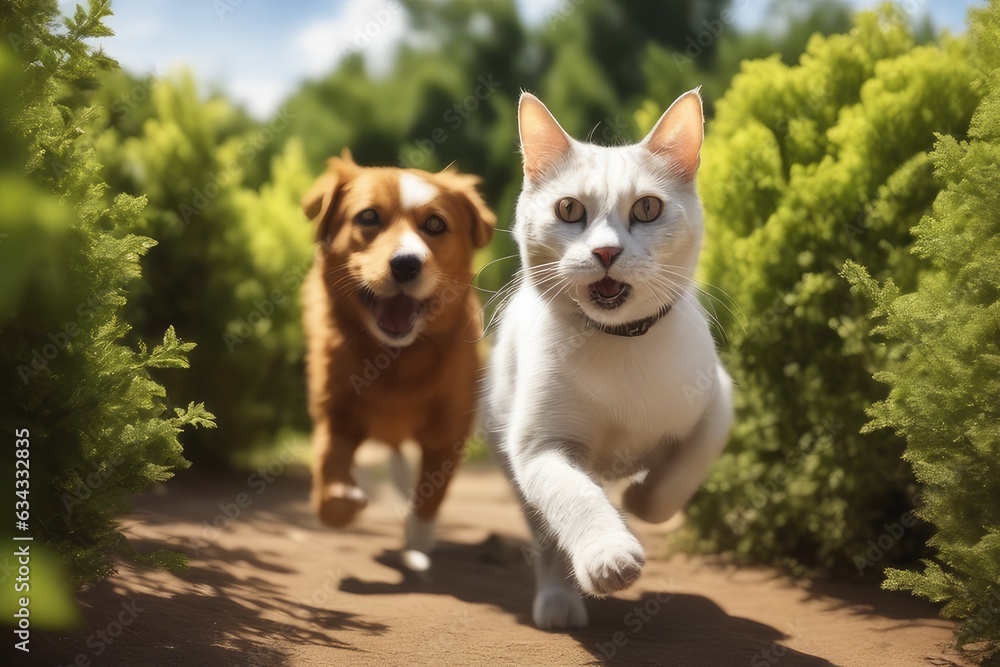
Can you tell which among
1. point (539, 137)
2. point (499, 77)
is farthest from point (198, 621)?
point (499, 77)

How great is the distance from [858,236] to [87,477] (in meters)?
3.19

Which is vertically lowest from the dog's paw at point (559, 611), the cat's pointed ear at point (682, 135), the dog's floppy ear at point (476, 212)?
the dog's paw at point (559, 611)

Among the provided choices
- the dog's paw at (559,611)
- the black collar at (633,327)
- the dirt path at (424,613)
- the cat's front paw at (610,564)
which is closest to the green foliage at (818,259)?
the dirt path at (424,613)

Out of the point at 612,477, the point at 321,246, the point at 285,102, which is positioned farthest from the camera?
the point at 285,102

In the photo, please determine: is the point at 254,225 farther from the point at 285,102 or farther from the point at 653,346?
the point at 653,346

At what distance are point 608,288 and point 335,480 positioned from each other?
149cm

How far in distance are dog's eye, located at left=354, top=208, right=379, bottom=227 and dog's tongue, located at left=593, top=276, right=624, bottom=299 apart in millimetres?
1090

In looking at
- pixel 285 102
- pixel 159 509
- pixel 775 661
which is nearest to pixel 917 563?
pixel 775 661

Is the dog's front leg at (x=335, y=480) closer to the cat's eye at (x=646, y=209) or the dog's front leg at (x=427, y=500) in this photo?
the dog's front leg at (x=427, y=500)

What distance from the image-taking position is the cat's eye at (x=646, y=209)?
9.82 feet

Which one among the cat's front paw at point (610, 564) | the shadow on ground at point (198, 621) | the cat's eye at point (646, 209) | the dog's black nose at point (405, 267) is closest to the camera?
the cat's front paw at point (610, 564)

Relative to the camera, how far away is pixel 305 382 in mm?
6566

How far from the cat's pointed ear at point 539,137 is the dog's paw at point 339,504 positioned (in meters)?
1.42

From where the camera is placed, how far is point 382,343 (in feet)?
12.4
